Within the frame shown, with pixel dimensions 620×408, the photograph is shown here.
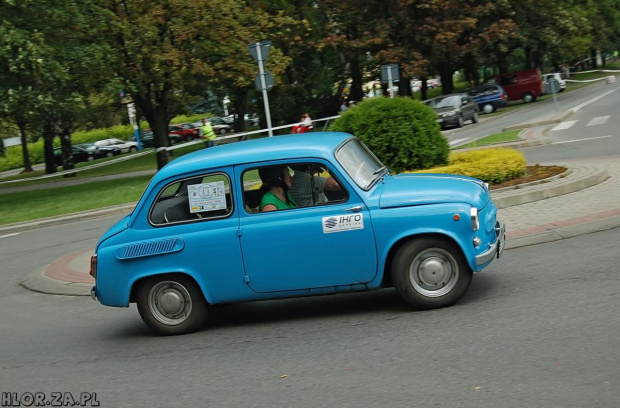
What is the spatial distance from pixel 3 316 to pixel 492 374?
6697 millimetres

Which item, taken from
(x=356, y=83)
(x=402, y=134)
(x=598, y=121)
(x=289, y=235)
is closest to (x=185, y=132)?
(x=356, y=83)

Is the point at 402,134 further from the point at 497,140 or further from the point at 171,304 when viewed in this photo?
the point at 497,140

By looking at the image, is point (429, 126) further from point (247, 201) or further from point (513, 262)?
point (247, 201)

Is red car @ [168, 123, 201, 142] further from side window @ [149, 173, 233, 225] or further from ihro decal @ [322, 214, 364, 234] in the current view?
ihro decal @ [322, 214, 364, 234]

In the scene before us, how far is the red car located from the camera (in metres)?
71.8

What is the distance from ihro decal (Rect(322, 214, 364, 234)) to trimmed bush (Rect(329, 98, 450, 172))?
5.76 m

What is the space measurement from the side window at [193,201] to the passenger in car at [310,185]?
65 centimetres

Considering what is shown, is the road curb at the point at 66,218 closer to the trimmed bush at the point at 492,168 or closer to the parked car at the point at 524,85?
the trimmed bush at the point at 492,168

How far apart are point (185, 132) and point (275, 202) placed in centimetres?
6607

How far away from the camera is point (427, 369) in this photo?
566 cm

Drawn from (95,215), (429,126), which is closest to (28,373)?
(429,126)

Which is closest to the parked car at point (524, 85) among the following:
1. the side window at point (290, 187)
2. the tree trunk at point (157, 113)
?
the tree trunk at point (157, 113)

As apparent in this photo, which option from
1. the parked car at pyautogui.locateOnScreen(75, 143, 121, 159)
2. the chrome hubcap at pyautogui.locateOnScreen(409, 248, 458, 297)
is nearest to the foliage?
the chrome hubcap at pyautogui.locateOnScreen(409, 248, 458, 297)

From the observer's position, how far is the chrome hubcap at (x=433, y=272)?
280 inches
